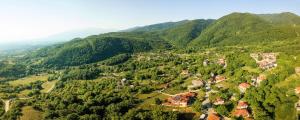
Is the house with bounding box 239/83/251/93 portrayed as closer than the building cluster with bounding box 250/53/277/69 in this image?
Yes

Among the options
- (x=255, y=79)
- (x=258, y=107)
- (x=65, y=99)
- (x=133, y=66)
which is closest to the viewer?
(x=258, y=107)

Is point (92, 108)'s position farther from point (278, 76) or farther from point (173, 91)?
point (278, 76)

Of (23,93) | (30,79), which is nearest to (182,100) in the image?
(23,93)

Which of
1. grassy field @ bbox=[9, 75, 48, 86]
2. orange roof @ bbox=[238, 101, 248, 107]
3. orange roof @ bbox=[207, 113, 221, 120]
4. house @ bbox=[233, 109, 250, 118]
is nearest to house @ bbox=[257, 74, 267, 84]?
orange roof @ bbox=[238, 101, 248, 107]

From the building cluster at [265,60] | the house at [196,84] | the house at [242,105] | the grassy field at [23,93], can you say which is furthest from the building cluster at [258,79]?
the grassy field at [23,93]

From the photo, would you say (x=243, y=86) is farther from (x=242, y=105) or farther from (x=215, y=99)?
(x=242, y=105)

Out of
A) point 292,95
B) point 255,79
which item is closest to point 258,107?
point 292,95

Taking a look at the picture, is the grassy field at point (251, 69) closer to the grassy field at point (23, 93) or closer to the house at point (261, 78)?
the house at point (261, 78)

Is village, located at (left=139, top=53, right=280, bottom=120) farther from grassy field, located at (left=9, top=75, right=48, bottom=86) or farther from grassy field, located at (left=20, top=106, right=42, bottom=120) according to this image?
grassy field, located at (left=9, top=75, right=48, bottom=86)

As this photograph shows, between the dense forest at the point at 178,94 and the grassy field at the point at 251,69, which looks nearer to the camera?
the dense forest at the point at 178,94
